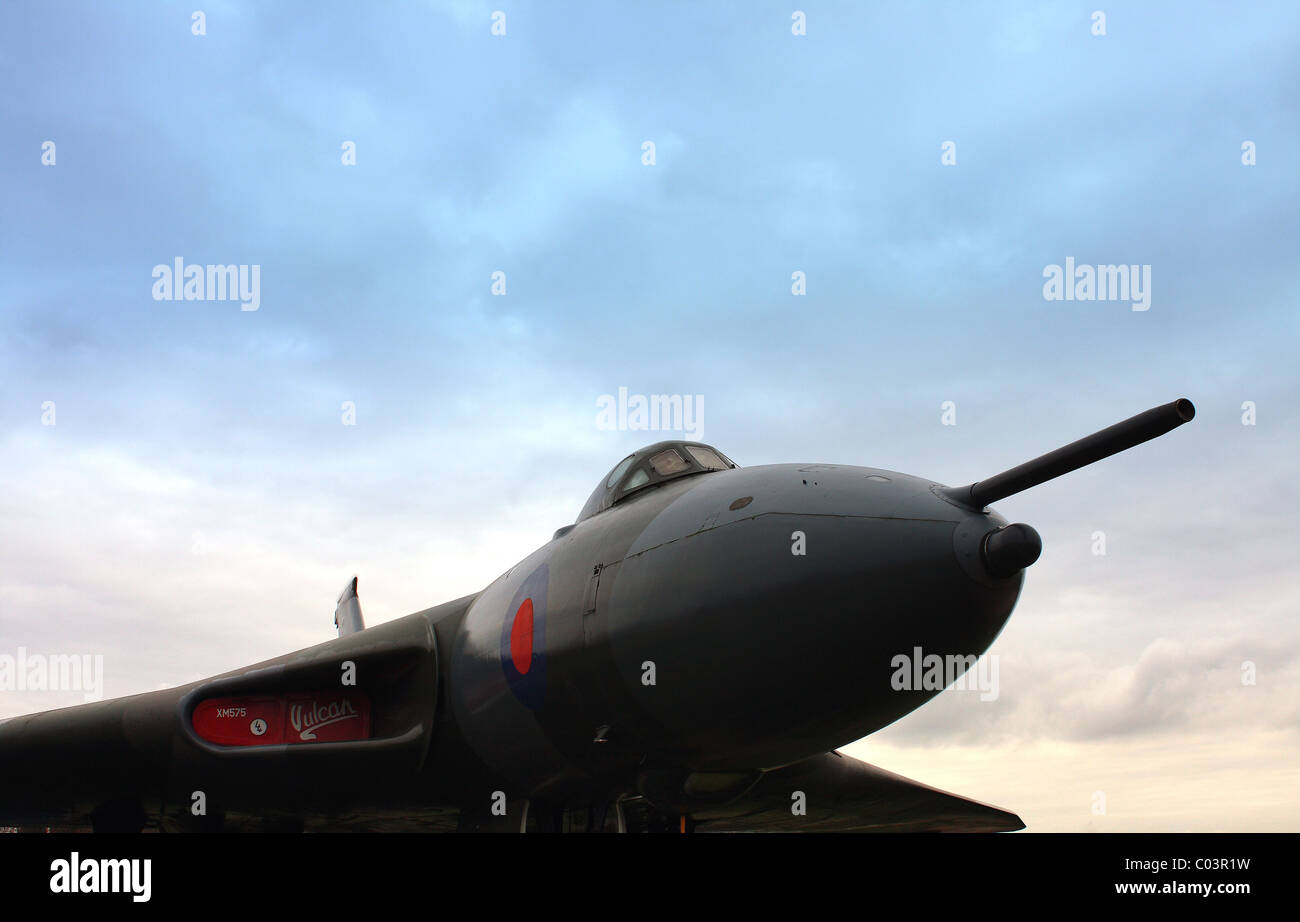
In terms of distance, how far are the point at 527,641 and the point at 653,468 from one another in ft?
5.55

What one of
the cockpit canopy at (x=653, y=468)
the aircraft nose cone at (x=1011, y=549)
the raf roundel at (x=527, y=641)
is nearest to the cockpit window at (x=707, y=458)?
the cockpit canopy at (x=653, y=468)

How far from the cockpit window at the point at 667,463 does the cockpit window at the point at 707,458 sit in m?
0.13

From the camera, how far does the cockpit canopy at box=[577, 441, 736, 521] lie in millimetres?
7785

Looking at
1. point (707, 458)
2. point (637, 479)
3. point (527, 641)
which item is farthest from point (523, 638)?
point (707, 458)

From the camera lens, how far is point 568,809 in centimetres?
801

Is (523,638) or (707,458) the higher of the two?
(707,458)

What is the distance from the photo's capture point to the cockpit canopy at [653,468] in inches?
307

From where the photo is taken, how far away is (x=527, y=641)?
24.3 feet

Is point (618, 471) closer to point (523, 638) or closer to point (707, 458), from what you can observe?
point (707, 458)

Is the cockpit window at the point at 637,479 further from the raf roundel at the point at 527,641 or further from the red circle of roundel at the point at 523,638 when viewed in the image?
the red circle of roundel at the point at 523,638

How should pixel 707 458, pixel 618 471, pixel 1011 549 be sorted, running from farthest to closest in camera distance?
pixel 618 471 → pixel 707 458 → pixel 1011 549

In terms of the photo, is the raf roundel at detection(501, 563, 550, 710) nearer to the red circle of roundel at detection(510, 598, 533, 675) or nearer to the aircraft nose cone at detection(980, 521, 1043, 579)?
the red circle of roundel at detection(510, 598, 533, 675)
